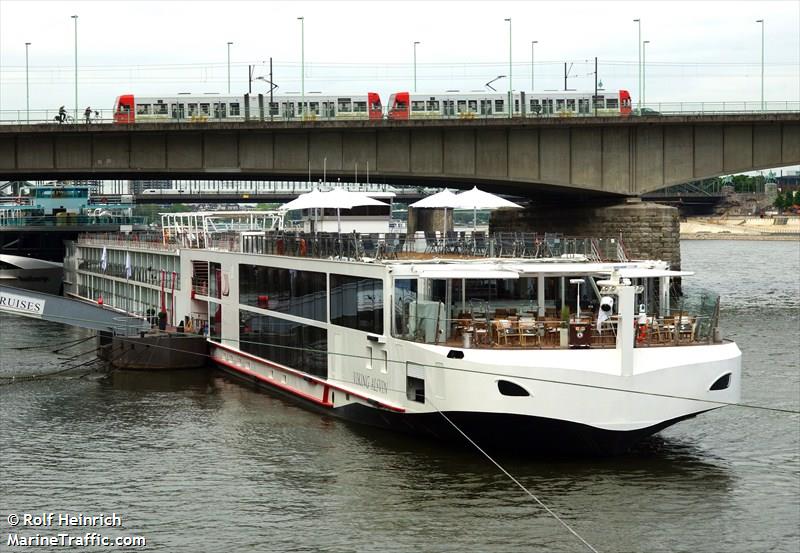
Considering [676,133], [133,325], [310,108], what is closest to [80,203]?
[310,108]

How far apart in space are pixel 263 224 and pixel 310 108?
26.4 meters

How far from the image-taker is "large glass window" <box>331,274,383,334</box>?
90.5ft

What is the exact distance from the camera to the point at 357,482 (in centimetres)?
2456

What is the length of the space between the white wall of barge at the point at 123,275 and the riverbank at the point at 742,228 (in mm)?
115557

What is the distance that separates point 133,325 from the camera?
139ft

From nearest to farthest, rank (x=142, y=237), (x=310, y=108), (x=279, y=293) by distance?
(x=279, y=293), (x=142, y=237), (x=310, y=108)

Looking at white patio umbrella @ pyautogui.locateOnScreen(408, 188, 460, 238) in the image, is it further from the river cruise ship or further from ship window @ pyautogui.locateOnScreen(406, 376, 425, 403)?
ship window @ pyautogui.locateOnScreen(406, 376, 425, 403)

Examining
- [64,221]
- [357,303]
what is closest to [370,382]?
[357,303]

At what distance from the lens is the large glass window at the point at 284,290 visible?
31.2 meters

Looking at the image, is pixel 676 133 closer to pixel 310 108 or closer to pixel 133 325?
pixel 310 108

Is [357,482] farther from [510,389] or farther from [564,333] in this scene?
[564,333]

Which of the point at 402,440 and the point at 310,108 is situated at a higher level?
the point at 310,108

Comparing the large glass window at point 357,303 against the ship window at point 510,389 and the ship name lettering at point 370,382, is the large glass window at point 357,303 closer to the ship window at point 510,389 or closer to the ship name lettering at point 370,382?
the ship name lettering at point 370,382

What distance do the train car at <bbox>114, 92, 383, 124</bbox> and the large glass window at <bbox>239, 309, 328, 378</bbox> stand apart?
36.9m
